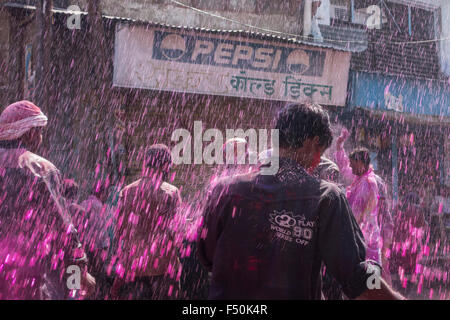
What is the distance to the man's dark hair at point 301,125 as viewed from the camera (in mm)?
1911

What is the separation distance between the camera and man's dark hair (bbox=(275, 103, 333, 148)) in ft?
6.27

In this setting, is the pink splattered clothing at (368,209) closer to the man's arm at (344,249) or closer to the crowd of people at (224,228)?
the crowd of people at (224,228)

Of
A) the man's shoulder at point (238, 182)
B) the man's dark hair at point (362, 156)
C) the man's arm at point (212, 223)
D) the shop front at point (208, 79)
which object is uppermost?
the shop front at point (208, 79)

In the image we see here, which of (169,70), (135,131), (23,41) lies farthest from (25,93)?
(169,70)

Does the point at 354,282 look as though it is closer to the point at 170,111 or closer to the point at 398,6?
the point at 170,111

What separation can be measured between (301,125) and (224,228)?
1.85 feet

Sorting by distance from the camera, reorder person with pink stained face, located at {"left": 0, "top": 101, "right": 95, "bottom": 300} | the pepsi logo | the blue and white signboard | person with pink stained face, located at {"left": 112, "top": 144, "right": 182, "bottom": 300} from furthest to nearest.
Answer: the pepsi logo → the blue and white signboard → person with pink stained face, located at {"left": 112, "top": 144, "right": 182, "bottom": 300} → person with pink stained face, located at {"left": 0, "top": 101, "right": 95, "bottom": 300}

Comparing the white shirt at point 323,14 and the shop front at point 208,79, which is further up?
the white shirt at point 323,14

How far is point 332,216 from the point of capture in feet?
5.90

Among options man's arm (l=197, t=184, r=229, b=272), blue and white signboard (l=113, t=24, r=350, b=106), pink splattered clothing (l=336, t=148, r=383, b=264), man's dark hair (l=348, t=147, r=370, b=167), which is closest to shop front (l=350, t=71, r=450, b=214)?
blue and white signboard (l=113, t=24, r=350, b=106)

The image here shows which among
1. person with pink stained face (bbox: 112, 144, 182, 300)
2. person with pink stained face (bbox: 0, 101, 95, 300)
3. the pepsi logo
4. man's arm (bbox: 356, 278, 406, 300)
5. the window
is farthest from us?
the window

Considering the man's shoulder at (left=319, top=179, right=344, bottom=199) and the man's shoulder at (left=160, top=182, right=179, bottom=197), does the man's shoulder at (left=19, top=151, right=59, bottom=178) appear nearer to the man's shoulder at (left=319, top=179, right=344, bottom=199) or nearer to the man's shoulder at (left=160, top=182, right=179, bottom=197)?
the man's shoulder at (left=160, top=182, right=179, bottom=197)

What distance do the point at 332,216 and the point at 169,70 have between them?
23.0 feet

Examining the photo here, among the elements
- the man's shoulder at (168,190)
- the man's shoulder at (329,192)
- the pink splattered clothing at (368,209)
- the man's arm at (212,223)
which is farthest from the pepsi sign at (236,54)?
the man's shoulder at (329,192)
